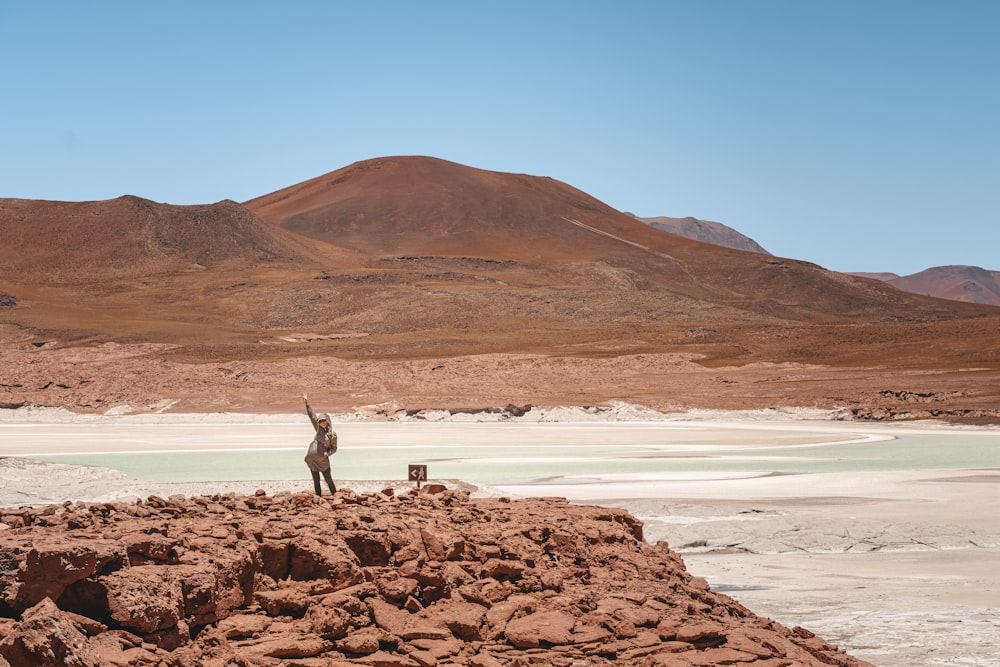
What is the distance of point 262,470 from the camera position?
25891 millimetres

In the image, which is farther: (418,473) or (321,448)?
(418,473)

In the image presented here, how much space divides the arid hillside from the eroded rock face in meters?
38.8

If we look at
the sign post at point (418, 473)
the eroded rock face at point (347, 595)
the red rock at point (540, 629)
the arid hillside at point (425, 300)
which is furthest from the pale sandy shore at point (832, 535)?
the arid hillside at point (425, 300)

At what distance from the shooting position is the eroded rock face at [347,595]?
257 inches

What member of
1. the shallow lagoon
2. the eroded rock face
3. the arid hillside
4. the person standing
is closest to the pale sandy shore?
the shallow lagoon

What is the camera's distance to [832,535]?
15.7m

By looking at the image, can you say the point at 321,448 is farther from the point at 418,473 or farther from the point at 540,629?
the point at 418,473

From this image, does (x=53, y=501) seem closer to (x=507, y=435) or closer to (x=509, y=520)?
(x=509, y=520)

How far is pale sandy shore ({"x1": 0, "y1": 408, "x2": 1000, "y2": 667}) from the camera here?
1076cm

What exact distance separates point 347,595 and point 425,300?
9502 centimetres

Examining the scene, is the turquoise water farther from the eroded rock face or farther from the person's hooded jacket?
the eroded rock face

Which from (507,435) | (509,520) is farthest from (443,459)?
(509,520)

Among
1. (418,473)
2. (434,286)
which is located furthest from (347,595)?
(434,286)

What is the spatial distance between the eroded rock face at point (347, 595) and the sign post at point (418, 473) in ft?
30.4
